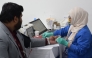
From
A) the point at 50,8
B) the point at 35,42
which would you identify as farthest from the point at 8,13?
the point at 50,8

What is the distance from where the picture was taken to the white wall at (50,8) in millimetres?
2750

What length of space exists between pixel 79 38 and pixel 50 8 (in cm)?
122

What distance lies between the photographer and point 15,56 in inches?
59.3

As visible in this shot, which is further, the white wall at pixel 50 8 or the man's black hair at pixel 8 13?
the white wall at pixel 50 8

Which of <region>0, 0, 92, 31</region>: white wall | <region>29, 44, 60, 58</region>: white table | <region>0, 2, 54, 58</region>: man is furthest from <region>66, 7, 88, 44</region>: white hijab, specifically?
<region>0, 0, 92, 31</region>: white wall

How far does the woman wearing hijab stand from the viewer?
1792mm

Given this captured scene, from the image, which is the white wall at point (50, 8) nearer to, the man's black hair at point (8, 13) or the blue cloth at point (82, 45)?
the blue cloth at point (82, 45)

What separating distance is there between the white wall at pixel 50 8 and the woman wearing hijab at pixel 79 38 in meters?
0.87

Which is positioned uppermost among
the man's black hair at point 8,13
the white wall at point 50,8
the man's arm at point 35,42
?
the man's black hair at point 8,13

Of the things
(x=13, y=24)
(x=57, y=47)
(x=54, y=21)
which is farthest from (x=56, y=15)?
(x=13, y=24)

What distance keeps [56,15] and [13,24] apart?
146 cm

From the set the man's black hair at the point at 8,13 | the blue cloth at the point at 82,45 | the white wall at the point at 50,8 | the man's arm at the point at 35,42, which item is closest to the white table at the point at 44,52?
the man's arm at the point at 35,42

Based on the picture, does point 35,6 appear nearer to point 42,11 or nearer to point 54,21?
point 42,11

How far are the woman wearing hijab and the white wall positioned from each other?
871mm
